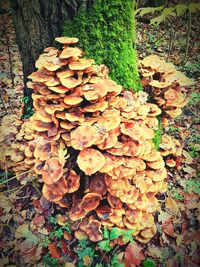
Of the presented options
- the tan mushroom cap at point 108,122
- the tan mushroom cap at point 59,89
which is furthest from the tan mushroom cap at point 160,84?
the tan mushroom cap at point 59,89

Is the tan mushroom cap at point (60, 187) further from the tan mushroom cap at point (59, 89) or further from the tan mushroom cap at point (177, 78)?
the tan mushroom cap at point (177, 78)

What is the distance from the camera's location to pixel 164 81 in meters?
3.50

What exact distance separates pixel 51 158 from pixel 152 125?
A: 143 centimetres

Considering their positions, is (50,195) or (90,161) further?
(50,195)

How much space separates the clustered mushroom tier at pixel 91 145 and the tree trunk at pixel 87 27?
0.85 ft

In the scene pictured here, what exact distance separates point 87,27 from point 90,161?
172cm

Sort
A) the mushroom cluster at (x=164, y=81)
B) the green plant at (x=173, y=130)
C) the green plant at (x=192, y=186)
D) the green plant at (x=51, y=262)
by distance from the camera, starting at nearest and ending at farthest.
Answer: the green plant at (x=51, y=262) → the mushroom cluster at (x=164, y=81) → the green plant at (x=192, y=186) → the green plant at (x=173, y=130)

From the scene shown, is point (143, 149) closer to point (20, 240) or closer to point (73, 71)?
point (73, 71)

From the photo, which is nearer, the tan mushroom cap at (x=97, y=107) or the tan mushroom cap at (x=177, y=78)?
the tan mushroom cap at (x=97, y=107)

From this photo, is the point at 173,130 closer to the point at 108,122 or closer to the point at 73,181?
the point at 108,122

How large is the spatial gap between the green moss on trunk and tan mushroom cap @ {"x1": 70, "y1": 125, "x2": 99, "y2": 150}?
105 cm

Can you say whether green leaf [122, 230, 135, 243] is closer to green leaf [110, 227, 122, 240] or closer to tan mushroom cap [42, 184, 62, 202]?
green leaf [110, 227, 122, 240]

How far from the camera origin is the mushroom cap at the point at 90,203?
120 inches

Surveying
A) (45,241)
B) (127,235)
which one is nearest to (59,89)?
(127,235)
